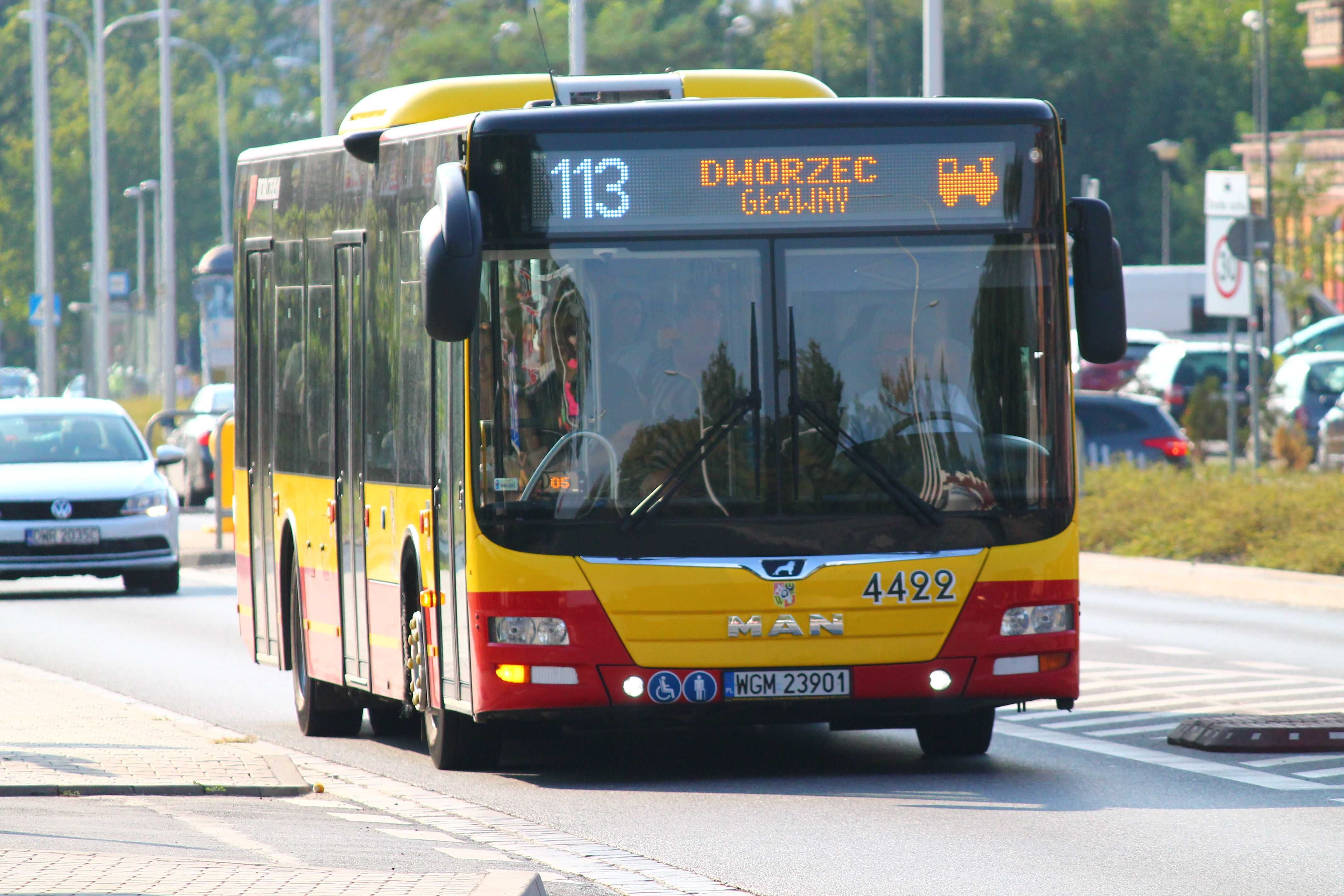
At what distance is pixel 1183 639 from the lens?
55.0ft

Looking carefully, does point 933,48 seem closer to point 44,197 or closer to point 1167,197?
point 44,197

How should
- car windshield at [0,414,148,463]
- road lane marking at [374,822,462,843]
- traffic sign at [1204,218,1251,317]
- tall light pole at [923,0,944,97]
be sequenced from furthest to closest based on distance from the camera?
1. tall light pole at [923,0,944,97]
2. traffic sign at [1204,218,1251,317]
3. car windshield at [0,414,148,463]
4. road lane marking at [374,822,462,843]

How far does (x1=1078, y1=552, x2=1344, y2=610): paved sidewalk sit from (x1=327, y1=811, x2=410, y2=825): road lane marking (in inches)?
401

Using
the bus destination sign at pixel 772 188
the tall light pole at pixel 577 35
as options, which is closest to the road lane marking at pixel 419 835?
the bus destination sign at pixel 772 188

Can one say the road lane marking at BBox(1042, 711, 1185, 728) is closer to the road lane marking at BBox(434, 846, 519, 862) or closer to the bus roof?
the bus roof

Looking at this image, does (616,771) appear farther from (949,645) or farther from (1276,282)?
(1276,282)

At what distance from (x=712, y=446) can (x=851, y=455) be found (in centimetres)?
52

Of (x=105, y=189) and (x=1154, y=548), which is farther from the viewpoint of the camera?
(x=105, y=189)

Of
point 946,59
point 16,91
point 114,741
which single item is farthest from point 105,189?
point 16,91

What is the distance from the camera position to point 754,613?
9.99 m

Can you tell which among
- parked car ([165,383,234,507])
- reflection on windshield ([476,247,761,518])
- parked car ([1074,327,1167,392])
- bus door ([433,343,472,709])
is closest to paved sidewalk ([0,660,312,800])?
bus door ([433,343,472,709])

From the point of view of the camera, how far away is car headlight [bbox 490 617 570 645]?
9.95 metres

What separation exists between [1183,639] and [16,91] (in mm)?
85112

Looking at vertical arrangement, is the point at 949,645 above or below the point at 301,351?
below
